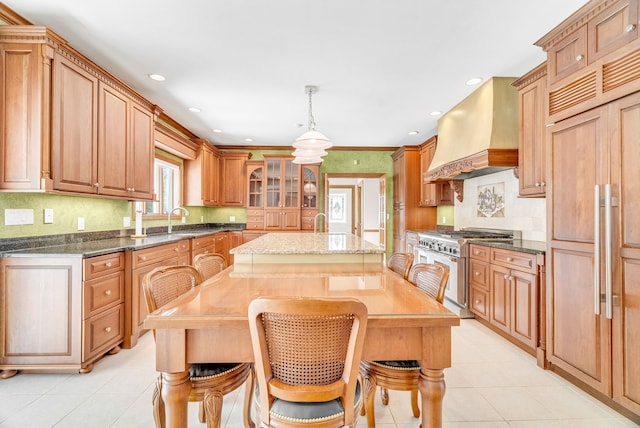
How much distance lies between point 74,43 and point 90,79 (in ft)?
0.93

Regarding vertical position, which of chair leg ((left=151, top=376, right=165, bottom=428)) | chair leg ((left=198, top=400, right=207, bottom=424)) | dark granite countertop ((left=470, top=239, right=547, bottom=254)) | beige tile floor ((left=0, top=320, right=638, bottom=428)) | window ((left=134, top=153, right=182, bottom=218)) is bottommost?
beige tile floor ((left=0, top=320, right=638, bottom=428))

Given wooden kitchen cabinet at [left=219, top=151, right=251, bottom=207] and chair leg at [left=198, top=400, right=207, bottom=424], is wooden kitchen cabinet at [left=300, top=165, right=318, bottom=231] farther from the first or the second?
chair leg at [left=198, top=400, right=207, bottom=424]

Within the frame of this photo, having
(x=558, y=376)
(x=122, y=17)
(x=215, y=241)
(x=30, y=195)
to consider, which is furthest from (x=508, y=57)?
(x=215, y=241)

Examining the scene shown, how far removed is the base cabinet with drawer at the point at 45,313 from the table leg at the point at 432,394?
234 cm

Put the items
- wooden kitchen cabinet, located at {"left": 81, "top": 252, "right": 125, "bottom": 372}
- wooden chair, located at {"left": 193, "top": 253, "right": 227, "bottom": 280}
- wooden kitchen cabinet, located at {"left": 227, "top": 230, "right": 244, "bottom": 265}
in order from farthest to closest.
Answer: wooden kitchen cabinet, located at {"left": 227, "top": 230, "right": 244, "bottom": 265} → wooden kitchen cabinet, located at {"left": 81, "top": 252, "right": 125, "bottom": 372} → wooden chair, located at {"left": 193, "top": 253, "right": 227, "bottom": 280}

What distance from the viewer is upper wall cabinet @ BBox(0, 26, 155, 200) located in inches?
85.7

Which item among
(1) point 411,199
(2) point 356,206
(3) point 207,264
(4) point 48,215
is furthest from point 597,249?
(2) point 356,206

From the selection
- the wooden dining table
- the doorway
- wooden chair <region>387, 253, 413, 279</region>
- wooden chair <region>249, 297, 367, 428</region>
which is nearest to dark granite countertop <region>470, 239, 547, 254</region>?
wooden chair <region>387, 253, 413, 279</region>

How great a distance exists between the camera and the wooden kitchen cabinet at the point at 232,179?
6117 millimetres

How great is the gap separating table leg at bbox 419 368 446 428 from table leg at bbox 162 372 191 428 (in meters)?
0.92

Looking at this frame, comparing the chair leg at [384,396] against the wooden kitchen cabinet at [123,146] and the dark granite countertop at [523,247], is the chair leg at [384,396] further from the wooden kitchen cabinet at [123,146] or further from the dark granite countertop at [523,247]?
the wooden kitchen cabinet at [123,146]

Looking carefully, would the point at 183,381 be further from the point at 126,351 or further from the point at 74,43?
the point at 74,43

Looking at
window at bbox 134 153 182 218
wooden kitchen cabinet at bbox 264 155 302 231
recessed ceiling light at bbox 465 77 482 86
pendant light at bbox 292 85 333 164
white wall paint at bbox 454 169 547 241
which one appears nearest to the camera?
pendant light at bbox 292 85 333 164

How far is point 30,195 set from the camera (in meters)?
2.47
